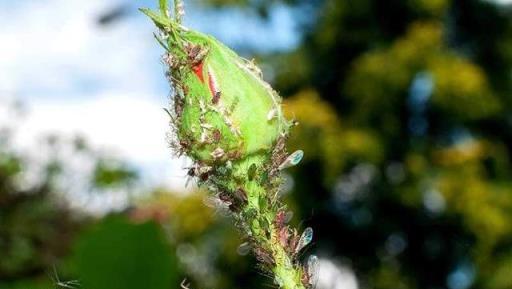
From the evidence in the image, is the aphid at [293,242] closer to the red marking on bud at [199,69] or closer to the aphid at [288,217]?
the aphid at [288,217]

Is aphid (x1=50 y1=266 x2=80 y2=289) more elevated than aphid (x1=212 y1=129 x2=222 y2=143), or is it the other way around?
aphid (x1=212 y1=129 x2=222 y2=143)

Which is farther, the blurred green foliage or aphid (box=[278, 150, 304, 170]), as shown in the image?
the blurred green foliage

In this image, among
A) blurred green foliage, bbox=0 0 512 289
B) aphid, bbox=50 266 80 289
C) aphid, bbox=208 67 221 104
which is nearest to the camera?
aphid, bbox=208 67 221 104

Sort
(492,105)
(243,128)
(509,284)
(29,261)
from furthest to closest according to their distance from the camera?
(492,105)
(509,284)
(29,261)
(243,128)

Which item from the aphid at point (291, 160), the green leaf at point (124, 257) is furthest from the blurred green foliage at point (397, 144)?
the aphid at point (291, 160)

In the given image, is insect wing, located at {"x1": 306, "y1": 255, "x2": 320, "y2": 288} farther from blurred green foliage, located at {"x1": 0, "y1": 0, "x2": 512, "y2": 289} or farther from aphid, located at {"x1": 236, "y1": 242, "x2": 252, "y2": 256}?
blurred green foliage, located at {"x1": 0, "y1": 0, "x2": 512, "y2": 289}

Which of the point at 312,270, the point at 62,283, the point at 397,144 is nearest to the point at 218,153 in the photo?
the point at 312,270

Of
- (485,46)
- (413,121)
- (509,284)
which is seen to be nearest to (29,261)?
(509,284)

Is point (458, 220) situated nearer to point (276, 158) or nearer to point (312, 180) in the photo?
point (312, 180)

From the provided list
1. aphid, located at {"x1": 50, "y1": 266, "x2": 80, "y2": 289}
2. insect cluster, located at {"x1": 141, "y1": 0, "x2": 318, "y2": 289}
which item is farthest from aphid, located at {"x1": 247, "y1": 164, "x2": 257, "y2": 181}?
aphid, located at {"x1": 50, "y1": 266, "x2": 80, "y2": 289}
